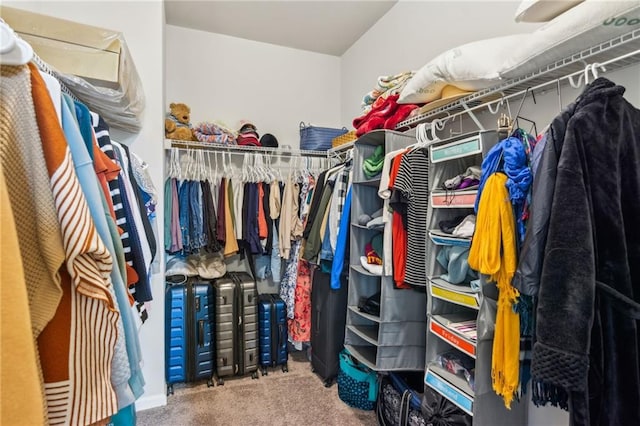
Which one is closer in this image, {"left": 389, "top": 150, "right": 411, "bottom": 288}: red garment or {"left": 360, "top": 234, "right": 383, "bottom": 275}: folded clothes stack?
{"left": 389, "top": 150, "right": 411, "bottom": 288}: red garment

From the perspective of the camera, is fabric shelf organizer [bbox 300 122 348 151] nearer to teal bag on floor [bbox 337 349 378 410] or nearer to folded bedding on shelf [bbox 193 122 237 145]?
folded bedding on shelf [bbox 193 122 237 145]

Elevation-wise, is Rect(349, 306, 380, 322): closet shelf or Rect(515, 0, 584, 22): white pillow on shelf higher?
Rect(515, 0, 584, 22): white pillow on shelf

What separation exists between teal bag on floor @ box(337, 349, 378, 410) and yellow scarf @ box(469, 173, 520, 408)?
1.12 m

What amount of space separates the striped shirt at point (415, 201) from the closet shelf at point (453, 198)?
99 mm

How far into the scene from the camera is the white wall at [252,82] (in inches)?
117

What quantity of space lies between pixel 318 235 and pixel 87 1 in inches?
80.2

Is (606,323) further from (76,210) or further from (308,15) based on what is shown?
(308,15)

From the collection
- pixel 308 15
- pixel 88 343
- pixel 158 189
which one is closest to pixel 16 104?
pixel 88 343

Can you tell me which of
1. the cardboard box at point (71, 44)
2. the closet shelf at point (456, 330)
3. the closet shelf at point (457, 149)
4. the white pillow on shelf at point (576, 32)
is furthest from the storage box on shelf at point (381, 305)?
the cardboard box at point (71, 44)

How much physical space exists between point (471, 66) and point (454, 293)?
967mm

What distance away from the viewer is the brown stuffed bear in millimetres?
2650

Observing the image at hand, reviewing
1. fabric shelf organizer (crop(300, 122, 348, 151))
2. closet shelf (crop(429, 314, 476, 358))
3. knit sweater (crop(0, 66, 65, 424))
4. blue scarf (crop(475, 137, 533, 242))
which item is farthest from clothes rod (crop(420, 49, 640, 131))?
knit sweater (crop(0, 66, 65, 424))

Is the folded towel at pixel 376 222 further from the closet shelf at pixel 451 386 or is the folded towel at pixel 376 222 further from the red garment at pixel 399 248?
the closet shelf at pixel 451 386

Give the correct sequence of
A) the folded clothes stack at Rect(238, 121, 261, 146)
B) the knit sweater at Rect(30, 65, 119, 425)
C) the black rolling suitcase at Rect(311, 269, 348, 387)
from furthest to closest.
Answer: the folded clothes stack at Rect(238, 121, 261, 146) → the black rolling suitcase at Rect(311, 269, 348, 387) → the knit sweater at Rect(30, 65, 119, 425)
